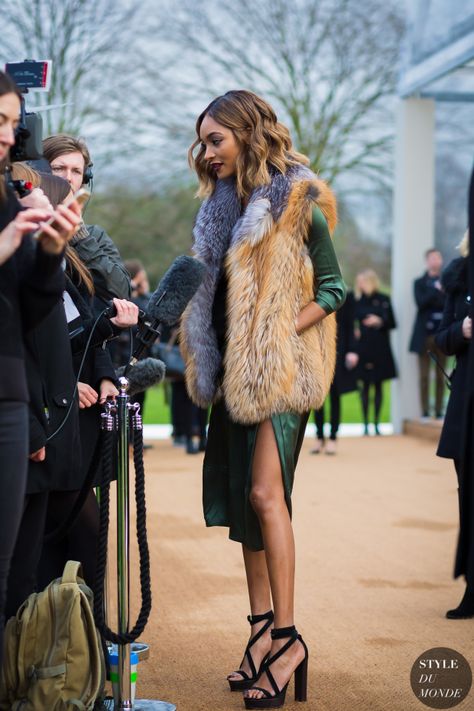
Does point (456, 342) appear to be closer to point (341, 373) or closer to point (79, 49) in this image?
point (341, 373)

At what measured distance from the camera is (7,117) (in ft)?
8.72

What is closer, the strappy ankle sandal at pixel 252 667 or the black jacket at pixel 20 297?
the black jacket at pixel 20 297

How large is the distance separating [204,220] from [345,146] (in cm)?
1614

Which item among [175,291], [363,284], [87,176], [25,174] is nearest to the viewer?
[25,174]

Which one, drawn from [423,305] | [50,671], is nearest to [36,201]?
[50,671]

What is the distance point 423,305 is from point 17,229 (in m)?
11.1

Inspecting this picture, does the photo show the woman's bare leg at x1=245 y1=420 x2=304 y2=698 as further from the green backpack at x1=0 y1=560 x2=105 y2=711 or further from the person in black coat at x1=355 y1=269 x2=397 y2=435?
the person in black coat at x1=355 y1=269 x2=397 y2=435

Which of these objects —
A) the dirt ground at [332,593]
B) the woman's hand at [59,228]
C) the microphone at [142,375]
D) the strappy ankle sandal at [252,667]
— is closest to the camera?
the woman's hand at [59,228]

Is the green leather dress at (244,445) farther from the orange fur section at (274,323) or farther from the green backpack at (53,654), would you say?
the green backpack at (53,654)

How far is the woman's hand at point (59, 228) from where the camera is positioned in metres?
2.63

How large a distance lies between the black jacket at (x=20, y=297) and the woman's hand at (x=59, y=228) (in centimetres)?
2

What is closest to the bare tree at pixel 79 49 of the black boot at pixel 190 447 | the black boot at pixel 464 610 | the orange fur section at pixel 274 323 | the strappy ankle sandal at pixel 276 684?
the black boot at pixel 190 447

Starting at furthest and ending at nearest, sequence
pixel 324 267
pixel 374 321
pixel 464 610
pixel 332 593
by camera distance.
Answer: pixel 374 321, pixel 332 593, pixel 464 610, pixel 324 267

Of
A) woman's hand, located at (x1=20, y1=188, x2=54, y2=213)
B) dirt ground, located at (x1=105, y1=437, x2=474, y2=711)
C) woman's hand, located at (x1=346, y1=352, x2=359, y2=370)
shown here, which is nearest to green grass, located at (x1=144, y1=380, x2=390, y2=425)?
woman's hand, located at (x1=346, y1=352, x2=359, y2=370)
